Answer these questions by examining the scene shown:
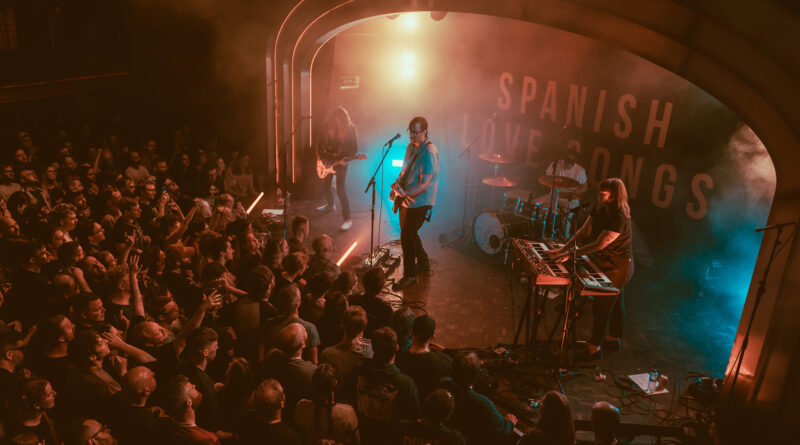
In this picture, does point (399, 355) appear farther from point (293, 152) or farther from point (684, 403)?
point (293, 152)

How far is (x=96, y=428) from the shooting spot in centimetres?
284

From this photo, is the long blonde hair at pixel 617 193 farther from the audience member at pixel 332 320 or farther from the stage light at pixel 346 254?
the stage light at pixel 346 254

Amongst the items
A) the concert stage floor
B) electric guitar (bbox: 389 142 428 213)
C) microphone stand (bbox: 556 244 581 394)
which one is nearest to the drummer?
the concert stage floor

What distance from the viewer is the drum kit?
784 centimetres

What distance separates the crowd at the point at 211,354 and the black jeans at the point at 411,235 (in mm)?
1764

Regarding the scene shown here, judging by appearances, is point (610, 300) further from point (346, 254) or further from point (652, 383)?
point (346, 254)

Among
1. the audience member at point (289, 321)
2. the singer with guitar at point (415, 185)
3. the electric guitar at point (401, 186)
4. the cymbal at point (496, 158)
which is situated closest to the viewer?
the audience member at point (289, 321)

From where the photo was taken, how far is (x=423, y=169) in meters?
6.87

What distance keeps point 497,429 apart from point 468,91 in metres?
9.16

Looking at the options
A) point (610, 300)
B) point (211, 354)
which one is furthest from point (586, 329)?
point (211, 354)

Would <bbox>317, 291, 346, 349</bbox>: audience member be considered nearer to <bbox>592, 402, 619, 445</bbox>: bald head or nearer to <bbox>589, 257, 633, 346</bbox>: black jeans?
<bbox>592, 402, 619, 445</bbox>: bald head

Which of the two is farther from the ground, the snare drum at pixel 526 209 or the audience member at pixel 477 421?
the snare drum at pixel 526 209

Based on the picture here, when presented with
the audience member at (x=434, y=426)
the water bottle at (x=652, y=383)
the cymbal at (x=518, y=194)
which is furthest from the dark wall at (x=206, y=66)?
the audience member at (x=434, y=426)

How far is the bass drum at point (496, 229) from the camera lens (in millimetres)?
7883
